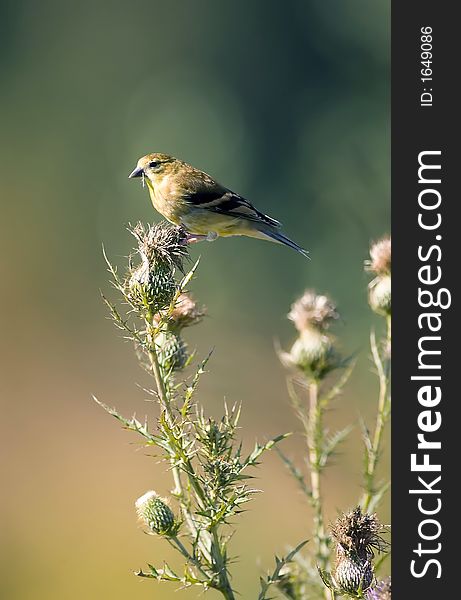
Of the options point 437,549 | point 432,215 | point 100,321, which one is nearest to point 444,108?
point 432,215

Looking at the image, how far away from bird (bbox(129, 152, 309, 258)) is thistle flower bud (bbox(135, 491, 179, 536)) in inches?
58.7

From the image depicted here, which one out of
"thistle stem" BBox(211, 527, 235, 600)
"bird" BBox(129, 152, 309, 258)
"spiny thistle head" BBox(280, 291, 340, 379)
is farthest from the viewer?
"bird" BBox(129, 152, 309, 258)

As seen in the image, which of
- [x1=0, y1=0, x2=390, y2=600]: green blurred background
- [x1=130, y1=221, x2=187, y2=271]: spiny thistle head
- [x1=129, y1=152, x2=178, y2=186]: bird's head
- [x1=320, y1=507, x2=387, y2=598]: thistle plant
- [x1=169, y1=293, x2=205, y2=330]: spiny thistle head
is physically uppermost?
[x1=0, y1=0, x2=390, y2=600]: green blurred background

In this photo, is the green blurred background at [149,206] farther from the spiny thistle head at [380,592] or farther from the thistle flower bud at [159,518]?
the spiny thistle head at [380,592]

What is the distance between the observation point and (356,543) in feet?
8.48

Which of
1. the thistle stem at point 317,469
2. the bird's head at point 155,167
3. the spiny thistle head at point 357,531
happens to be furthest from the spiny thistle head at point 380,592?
the bird's head at point 155,167

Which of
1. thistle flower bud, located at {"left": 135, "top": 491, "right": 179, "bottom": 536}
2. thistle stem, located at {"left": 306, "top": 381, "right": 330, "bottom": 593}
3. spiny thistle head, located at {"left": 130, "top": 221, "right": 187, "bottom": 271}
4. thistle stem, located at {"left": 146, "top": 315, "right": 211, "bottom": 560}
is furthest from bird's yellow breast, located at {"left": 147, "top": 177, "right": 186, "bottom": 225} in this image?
thistle flower bud, located at {"left": 135, "top": 491, "right": 179, "bottom": 536}

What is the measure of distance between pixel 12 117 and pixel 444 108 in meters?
14.0

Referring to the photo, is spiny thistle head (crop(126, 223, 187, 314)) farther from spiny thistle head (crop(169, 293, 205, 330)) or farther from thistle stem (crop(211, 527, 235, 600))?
thistle stem (crop(211, 527, 235, 600))

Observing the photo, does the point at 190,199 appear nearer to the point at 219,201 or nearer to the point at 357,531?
the point at 219,201

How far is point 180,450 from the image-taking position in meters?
2.33

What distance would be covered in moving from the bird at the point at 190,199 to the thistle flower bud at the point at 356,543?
1.54 meters

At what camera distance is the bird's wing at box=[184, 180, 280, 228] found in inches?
158

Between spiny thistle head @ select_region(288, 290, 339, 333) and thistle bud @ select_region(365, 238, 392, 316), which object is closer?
thistle bud @ select_region(365, 238, 392, 316)
